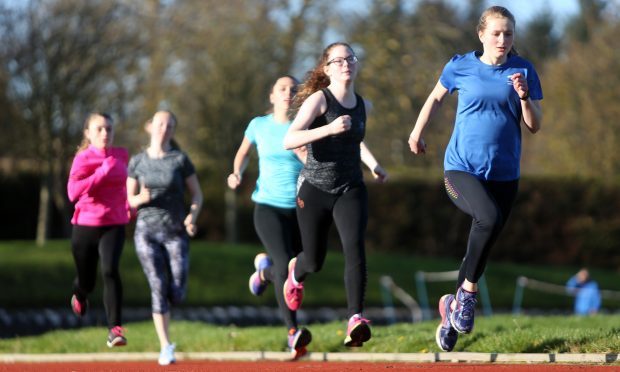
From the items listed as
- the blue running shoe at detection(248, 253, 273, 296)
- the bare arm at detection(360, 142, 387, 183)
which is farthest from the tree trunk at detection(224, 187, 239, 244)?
the bare arm at detection(360, 142, 387, 183)

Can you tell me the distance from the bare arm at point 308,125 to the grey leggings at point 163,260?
264 centimetres

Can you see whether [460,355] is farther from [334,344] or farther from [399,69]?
[399,69]

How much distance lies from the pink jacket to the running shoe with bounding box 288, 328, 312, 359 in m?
1.92

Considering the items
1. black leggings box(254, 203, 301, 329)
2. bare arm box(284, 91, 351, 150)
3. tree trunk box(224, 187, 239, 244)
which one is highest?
bare arm box(284, 91, 351, 150)

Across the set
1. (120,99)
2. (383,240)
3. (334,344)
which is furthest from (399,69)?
(334,344)

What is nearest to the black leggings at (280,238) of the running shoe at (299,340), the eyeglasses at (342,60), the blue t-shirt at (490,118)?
the running shoe at (299,340)

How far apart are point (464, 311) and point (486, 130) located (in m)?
1.24

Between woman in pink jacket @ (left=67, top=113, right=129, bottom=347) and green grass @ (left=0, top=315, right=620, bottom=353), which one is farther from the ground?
woman in pink jacket @ (left=67, top=113, right=129, bottom=347)

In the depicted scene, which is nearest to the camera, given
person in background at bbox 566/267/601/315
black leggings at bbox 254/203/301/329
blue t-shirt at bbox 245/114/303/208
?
black leggings at bbox 254/203/301/329

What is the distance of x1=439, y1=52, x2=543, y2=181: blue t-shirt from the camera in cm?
817

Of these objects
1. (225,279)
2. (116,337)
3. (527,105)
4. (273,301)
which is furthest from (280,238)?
(225,279)

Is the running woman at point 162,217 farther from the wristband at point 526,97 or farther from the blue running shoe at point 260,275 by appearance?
the wristband at point 526,97

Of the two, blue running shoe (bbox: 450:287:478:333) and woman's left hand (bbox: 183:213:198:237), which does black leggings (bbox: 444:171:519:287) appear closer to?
blue running shoe (bbox: 450:287:478:333)

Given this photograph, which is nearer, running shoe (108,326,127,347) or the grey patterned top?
running shoe (108,326,127,347)
